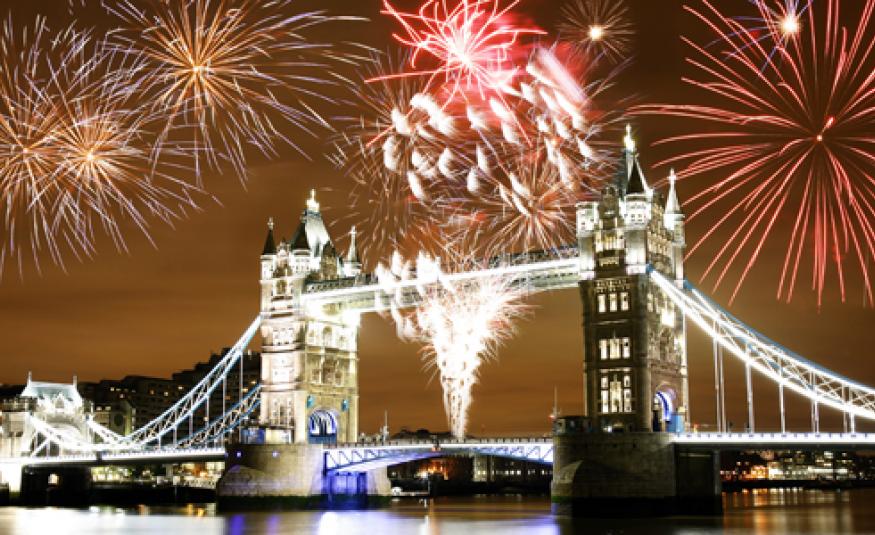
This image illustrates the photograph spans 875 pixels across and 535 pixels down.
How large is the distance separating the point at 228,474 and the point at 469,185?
36.8 meters

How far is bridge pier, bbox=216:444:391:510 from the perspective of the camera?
242 feet

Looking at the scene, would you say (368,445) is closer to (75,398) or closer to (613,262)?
(613,262)

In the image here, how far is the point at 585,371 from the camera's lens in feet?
207

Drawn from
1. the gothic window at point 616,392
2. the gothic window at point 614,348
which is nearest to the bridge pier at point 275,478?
the gothic window at point 616,392

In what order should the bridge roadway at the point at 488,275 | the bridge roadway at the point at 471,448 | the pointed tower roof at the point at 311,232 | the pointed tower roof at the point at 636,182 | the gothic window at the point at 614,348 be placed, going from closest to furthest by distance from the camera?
the bridge roadway at the point at 471,448 < the gothic window at the point at 614,348 < the pointed tower roof at the point at 636,182 < the bridge roadway at the point at 488,275 < the pointed tower roof at the point at 311,232

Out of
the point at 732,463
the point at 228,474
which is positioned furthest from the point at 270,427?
the point at 732,463

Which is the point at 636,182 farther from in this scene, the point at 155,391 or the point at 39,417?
the point at 155,391

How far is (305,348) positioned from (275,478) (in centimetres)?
973

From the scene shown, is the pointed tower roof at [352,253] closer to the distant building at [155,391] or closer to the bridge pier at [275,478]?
the bridge pier at [275,478]

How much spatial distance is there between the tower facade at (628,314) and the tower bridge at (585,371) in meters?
0.08

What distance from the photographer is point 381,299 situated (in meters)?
76.4

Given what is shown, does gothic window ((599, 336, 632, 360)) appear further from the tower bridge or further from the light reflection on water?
the light reflection on water

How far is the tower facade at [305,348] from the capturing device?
78.5 m

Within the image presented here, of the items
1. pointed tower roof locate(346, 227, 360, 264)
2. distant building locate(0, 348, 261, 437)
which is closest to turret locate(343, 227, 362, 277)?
pointed tower roof locate(346, 227, 360, 264)
